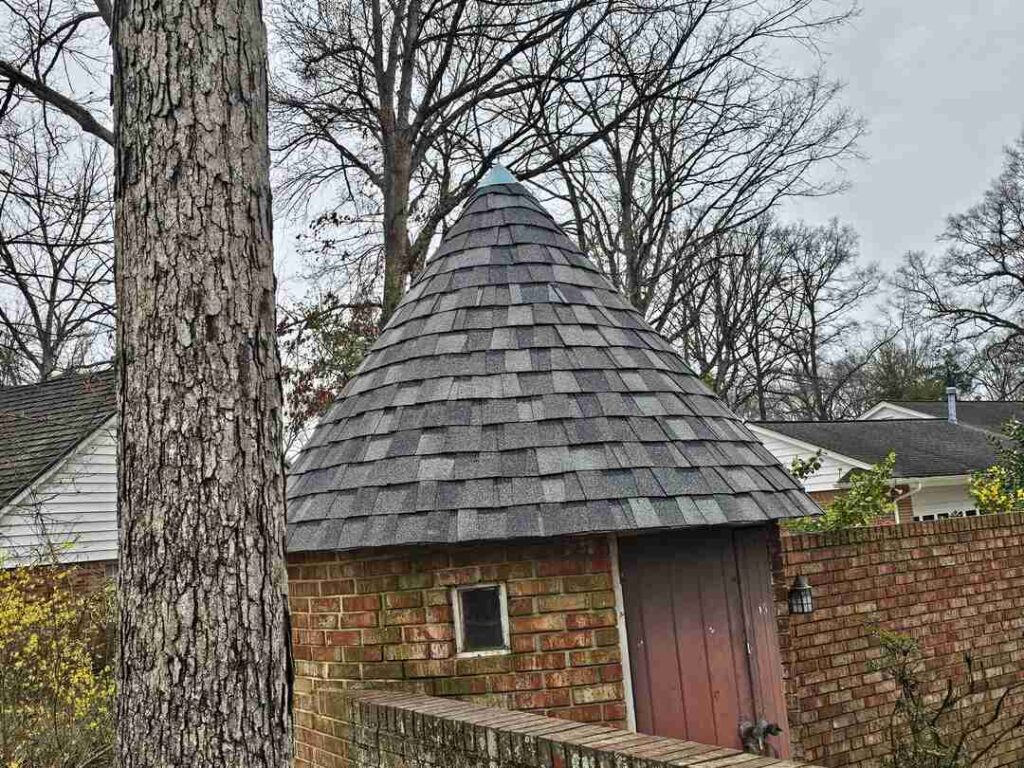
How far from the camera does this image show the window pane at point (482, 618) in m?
5.73

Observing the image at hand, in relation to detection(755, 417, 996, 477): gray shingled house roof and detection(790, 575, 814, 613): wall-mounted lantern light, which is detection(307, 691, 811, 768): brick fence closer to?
detection(790, 575, 814, 613): wall-mounted lantern light

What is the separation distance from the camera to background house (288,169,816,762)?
18.4 ft

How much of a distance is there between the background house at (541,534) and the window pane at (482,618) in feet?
0.04

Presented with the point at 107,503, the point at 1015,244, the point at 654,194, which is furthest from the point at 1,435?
the point at 1015,244

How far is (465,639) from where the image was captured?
5.76 m

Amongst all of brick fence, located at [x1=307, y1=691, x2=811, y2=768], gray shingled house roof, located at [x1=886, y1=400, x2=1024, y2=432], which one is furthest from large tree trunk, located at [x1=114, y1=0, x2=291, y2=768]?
gray shingled house roof, located at [x1=886, y1=400, x2=1024, y2=432]

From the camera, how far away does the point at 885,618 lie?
8180 mm

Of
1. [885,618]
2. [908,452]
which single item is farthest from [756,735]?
[908,452]

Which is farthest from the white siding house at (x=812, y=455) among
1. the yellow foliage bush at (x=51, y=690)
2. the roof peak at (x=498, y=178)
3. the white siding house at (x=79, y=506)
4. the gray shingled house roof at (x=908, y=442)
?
the roof peak at (x=498, y=178)

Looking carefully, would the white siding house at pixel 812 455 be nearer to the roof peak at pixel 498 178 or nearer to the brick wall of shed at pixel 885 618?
the brick wall of shed at pixel 885 618

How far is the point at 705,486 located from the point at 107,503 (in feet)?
50.0

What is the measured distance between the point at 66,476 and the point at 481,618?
1409 centimetres

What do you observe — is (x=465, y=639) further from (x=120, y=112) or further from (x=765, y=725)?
(x=120, y=112)

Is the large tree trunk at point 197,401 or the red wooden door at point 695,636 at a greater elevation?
the large tree trunk at point 197,401
